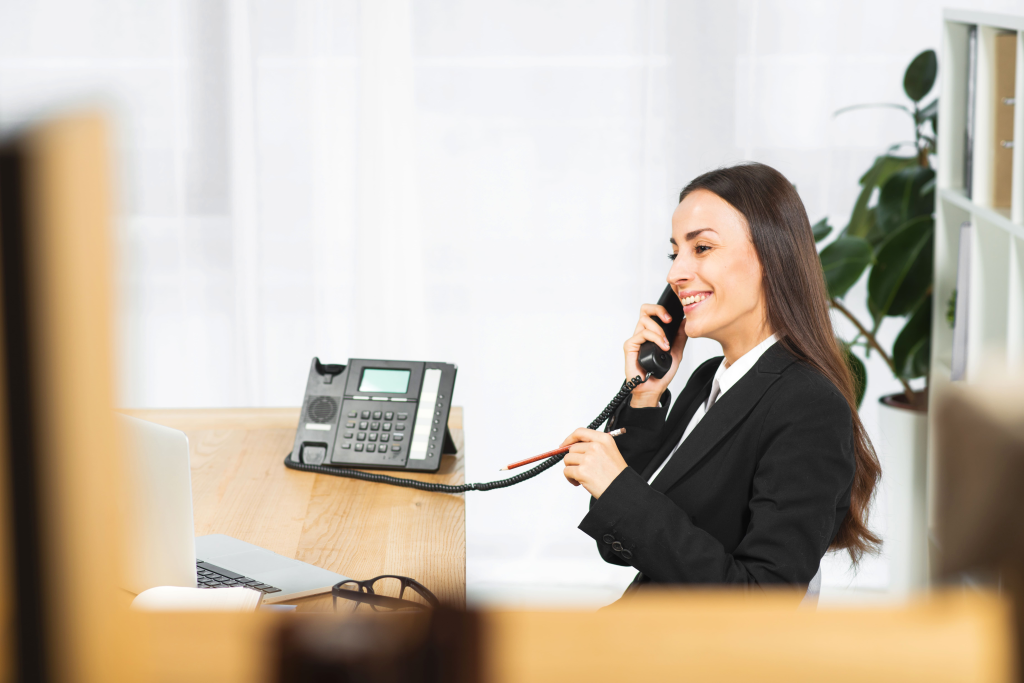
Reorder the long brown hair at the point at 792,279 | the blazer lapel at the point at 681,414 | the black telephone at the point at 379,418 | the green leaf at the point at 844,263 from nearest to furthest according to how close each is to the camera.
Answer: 1. the long brown hair at the point at 792,279
2. the blazer lapel at the point at 681,414
3. the black telephone at the point at 379,418
4. the green leaf at the point at 844,263

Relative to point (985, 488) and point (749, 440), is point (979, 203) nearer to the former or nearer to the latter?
point (749, 440)

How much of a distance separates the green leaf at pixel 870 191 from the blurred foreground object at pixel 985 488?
8.62 feet

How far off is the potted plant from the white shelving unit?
0.32ft

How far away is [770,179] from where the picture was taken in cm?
132

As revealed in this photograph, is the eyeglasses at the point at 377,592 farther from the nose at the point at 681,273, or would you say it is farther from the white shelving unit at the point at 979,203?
the white shelving unit at the point at 979,203

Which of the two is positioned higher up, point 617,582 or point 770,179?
point 770,179

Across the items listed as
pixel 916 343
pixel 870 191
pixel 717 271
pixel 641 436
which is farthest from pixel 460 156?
pixel 717 271

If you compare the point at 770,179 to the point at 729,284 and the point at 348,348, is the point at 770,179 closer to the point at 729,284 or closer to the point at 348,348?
the point at 729,284

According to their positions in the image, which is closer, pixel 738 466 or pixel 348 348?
pixel 738 466

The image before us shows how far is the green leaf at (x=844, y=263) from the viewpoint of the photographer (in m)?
2.39

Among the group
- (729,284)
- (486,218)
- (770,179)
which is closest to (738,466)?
(729,284)

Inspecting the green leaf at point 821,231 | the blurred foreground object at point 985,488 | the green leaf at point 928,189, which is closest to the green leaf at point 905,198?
the green leaf at point 928,189

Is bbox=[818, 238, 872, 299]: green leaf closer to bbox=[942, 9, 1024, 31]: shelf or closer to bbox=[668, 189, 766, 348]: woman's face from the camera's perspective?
bbox=[942, 9, 1024, 31]: shelf

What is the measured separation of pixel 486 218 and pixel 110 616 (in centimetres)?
286
